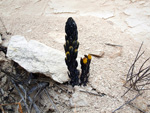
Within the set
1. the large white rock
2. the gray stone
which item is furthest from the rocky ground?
the large white rock

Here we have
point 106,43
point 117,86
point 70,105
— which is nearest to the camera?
point 70,105

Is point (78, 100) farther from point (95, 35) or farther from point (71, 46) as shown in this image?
point (95, 35)

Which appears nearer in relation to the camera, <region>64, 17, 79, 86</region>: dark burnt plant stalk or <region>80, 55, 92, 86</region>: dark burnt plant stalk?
<region>64, 17, 79, 86</region>: dark burnt plant stalk

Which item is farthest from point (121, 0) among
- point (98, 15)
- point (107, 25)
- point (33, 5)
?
point (33, 5)

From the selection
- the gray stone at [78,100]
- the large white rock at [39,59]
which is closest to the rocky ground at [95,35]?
the gray stone at [78,100]

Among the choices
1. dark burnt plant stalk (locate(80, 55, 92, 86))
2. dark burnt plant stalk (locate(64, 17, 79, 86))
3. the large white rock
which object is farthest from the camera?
the large white rock

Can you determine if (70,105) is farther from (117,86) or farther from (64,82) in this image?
(117,86)

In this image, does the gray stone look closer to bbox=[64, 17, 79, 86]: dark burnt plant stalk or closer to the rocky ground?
the rocky ground
